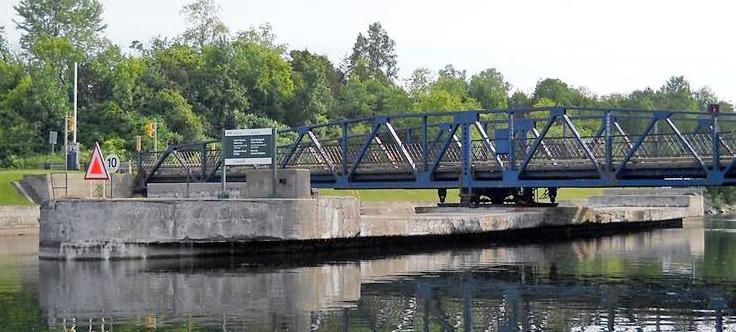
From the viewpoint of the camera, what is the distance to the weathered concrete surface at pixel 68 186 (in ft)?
172

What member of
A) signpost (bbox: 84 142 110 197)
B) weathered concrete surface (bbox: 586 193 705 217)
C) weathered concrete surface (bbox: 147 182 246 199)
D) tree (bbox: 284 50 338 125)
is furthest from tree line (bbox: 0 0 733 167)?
signpost (bbox: 84 142 110 197)

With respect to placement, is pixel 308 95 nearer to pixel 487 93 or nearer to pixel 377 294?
pixel 487 93

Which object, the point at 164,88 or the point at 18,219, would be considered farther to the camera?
the point at 164,88

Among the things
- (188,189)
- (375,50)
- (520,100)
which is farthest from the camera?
(375,50)

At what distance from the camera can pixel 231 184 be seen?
5253 cm

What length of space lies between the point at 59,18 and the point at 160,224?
97882 millimetres

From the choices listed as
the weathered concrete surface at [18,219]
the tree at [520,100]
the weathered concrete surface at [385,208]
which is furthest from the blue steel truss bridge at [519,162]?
the tree at [520,100]

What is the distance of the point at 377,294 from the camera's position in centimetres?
2177

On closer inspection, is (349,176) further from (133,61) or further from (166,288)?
(133,61)

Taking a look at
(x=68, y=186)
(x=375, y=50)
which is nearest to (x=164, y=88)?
(x=68, y=186)

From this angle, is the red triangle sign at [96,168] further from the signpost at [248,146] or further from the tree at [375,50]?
the tree at [375,50]

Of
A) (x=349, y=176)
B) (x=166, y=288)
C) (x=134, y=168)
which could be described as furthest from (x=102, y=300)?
(x=134, y=168)

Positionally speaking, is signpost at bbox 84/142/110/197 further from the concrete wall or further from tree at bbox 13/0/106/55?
tree at bbox 13/0/106/55

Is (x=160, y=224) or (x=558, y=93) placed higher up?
(x=558, y=93)
